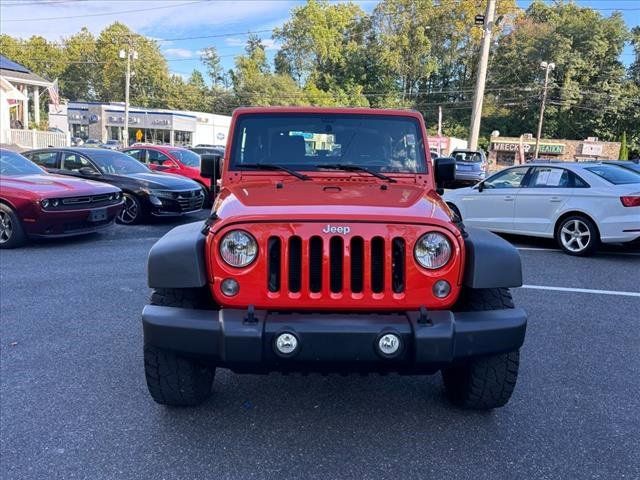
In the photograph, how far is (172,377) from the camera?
3049mm

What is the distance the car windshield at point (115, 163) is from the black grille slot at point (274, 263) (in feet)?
29.3

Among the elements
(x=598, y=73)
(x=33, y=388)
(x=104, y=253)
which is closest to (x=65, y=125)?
(x=104, y=253)

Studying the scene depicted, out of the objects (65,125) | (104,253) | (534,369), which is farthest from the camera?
(65,125)

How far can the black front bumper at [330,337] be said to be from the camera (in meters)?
2.56

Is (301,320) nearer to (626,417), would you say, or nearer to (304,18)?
(626,417)

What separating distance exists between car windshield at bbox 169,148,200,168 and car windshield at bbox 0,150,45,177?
4.81 metres

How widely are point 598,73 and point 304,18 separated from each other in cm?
4094

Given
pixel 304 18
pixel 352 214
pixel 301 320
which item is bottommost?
pixel 301 320

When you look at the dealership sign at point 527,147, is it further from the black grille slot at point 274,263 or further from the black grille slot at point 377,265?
the black grille slot at point 274,263

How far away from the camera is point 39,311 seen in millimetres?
5094

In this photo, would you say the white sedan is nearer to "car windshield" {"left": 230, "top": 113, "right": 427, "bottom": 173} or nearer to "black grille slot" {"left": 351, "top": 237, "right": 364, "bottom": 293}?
"car windshield" {"left": 230, "top": 113, "right": 427, "bottom": 173}

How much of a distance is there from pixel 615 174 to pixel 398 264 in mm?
6978

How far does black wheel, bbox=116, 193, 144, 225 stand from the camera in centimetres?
1046

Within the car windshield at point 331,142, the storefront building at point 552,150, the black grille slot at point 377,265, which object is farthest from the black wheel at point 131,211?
the storefront building at point 552,150
